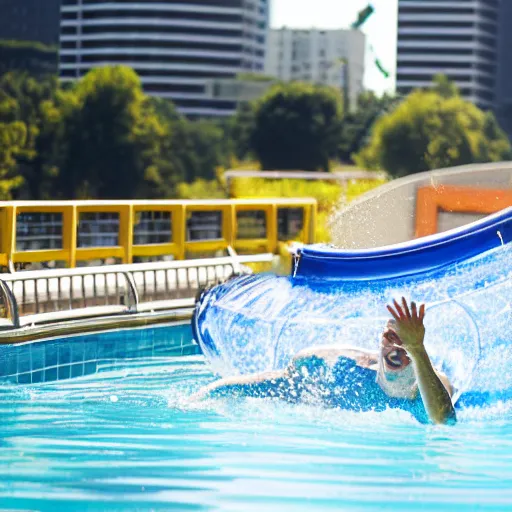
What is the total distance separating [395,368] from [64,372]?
3544 millimetres

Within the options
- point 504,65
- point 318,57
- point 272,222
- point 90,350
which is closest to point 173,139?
point 318,57

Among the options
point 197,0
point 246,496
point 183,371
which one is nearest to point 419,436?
point 246,496

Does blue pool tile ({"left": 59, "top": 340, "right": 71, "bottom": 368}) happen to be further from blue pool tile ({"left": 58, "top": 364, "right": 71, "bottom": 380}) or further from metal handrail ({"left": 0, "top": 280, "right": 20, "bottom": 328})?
metal handrail ({"left": 0, "top": 280, "right": 20, "bottom": 328})

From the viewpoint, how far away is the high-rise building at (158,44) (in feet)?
355

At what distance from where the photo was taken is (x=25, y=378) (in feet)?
32.6

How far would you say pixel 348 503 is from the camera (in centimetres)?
624

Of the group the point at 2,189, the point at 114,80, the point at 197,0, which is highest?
the point at 197,0

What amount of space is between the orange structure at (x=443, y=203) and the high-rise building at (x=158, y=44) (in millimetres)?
98971

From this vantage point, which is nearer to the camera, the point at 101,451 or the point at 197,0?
the point at 101,451

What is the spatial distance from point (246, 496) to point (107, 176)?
61338 mm

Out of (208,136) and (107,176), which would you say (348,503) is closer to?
(107,176)

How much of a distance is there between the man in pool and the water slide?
0.16 meters

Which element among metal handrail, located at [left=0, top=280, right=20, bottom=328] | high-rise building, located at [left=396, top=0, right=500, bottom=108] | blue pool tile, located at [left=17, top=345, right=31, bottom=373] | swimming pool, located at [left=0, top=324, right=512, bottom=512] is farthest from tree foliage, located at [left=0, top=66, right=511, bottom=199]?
swimming pool, located at [left=0, top=324, right=512, bottom=512]

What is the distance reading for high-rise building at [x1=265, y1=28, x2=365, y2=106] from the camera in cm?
12231
